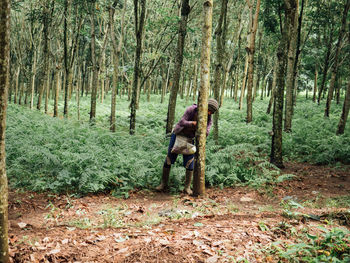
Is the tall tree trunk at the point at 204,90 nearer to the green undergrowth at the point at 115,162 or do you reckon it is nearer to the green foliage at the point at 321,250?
the green undergrowth at the point at 115,162

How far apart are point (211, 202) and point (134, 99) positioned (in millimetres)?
6716

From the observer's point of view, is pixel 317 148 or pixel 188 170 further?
pixel 317 148

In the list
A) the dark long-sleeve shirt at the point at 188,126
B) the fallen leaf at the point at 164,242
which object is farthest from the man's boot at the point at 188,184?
the fallen leaf at the point at 164,242

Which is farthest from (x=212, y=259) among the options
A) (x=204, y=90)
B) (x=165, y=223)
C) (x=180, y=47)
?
(x=180, y=47)

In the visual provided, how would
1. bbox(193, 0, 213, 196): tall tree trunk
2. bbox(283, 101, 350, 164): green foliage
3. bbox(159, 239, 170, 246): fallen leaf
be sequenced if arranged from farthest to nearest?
bbox(283, 101, 350, 164): green foliage → bbox(193, 0, 213, 196): tall tree trunk → bbox(159, 239, 170, 246): fallen leaf

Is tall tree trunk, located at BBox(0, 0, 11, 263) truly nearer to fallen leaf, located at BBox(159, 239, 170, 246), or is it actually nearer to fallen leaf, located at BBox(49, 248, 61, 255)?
fallen leaf, located at BBox(49, 248, 61, 255)

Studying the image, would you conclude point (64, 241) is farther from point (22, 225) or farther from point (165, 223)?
point (165, 223)

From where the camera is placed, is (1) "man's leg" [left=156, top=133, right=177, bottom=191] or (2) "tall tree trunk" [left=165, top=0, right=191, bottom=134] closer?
(1) "man's leg" [left=156, top=133, right=177, bottom=191]

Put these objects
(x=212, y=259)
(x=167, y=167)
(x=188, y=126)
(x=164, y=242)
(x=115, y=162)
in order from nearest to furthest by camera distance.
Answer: (x=212, y=259)
(x=164, y=242)
(x=188, y=126)
(x=167, y=167)
(x=115, y=162)

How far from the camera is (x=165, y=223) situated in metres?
4.27

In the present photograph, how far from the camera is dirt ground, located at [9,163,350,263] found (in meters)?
3.07

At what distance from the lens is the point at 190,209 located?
16.3ft

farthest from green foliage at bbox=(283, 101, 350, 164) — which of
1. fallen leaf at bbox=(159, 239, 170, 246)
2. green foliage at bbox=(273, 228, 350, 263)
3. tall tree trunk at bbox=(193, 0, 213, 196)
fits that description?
fallen leaf at bbox=(159, 239, 170, 246)

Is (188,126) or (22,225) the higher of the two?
(188,126)
